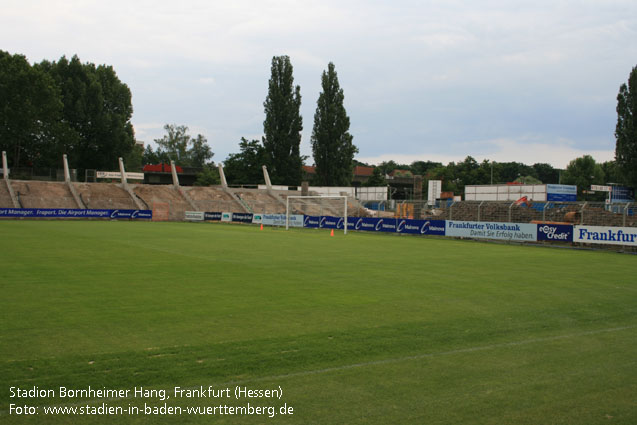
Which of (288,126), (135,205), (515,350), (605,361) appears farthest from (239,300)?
(288,126)

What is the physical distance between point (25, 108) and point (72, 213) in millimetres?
20344

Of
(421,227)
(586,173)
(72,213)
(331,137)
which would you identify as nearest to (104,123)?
(72,213)

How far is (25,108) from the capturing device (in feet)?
206

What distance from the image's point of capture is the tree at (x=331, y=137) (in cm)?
7238

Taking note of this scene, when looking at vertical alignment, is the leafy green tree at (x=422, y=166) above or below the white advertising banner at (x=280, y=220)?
above

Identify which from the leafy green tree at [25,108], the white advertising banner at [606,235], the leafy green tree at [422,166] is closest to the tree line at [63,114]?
the leafy green tree at [25,108]

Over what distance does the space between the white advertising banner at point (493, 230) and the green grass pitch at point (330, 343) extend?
Answer: 15.0 meters

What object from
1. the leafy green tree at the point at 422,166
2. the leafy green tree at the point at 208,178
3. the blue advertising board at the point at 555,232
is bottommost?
the blue advertising board at the point at 555,232

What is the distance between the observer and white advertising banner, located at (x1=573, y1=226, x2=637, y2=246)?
2409cm

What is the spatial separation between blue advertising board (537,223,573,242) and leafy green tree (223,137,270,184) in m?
56.8

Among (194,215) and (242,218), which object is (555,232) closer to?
(242,218)

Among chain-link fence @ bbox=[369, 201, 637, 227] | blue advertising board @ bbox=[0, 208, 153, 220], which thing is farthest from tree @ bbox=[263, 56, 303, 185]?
chain-link fence @ bbox=[369, 201, 637, 227]

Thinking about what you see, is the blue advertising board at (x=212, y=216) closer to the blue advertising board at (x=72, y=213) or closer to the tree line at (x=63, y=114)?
the blue advertising board at (x=72, y=213)

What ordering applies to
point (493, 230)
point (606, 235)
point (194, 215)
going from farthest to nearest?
point (194, 215), point (493, 230), point (606, 235)
